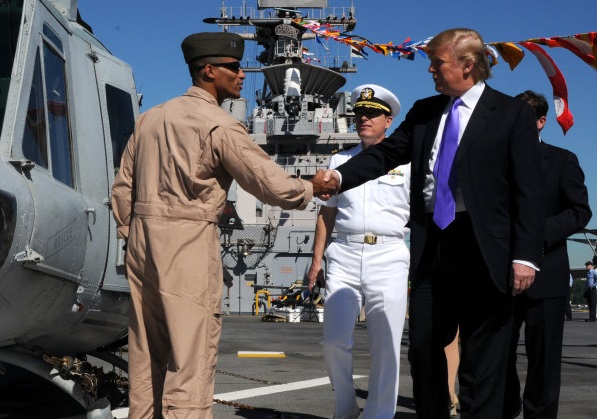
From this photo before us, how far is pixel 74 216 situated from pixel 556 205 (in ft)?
8.63

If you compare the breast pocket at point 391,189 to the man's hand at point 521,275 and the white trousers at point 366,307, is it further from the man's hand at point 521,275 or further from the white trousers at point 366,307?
the man's hand at point 521,275

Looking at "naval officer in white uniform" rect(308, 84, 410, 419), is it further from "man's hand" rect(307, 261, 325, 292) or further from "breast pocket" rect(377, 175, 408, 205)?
"man's hand" rect(307, 261, 325, 292)

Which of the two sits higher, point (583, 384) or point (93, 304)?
point (93, 304)

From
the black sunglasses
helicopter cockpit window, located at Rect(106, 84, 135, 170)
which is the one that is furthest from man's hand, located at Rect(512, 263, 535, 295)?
helicopter cockpit window, located at Rect(106, 84, 135, 170)

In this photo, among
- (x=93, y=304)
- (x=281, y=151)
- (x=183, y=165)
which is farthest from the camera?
(x=281, y=151)

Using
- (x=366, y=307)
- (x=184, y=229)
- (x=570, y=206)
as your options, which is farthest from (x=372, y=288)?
(x=184, y=229)

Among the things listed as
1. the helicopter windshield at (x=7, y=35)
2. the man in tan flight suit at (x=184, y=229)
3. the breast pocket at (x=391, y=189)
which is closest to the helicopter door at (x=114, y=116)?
the helicopter windshield at (x=7, y=35)

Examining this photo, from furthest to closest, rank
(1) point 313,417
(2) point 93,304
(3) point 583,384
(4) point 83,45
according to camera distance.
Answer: (3) point 583,384 → (1) point 313,417 → (4) point 83,45 → (2) point 93,304

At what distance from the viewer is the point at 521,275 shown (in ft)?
13.4

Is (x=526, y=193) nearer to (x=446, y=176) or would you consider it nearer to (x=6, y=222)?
(x=446, y=176)

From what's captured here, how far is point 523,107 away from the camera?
4.37 m

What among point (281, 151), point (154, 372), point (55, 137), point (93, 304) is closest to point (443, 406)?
point (154, 372)

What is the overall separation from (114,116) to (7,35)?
159cm

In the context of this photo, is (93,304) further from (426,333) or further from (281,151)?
(281,151)
